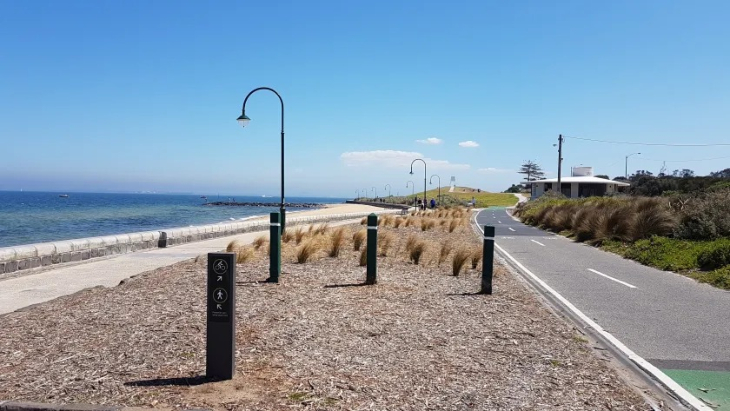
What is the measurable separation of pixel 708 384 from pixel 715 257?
8.74 meters

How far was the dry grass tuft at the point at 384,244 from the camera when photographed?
13805 mm

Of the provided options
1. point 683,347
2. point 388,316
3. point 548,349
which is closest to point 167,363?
point 388,316

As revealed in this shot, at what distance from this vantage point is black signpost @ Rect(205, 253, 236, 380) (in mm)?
4770

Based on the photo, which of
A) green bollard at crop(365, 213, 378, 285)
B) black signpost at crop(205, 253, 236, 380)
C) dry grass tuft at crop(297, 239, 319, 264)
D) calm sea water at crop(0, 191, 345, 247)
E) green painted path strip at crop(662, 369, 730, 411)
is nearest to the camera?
green painted path strip at crop(662, 369, 730, 411)

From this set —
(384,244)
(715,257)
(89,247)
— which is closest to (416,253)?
(384,244)

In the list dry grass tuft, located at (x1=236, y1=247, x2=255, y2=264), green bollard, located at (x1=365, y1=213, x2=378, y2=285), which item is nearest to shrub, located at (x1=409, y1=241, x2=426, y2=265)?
green bollard, located at (x1=365, y1=213, x2=378, y2=285)

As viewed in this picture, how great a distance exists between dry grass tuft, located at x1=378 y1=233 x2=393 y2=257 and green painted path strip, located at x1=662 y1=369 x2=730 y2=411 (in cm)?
866

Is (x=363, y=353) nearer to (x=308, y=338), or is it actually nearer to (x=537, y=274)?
(x=308, y=338)

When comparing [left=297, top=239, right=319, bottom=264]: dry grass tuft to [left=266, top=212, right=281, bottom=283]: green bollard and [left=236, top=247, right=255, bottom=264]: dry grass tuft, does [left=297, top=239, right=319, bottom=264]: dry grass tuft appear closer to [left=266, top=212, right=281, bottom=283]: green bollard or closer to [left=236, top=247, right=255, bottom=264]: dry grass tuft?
[left=236, top=247, right=255, bottom=264]: dry grass tuft

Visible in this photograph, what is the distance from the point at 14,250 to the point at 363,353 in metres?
10.1

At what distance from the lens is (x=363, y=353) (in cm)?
555

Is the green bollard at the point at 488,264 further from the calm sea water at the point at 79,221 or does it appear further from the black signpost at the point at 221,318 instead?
the calm sea water at the point at 79,221

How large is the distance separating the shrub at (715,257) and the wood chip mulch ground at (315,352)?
591 cm

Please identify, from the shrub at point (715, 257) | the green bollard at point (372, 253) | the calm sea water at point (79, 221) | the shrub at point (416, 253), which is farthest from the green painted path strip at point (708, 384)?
the calm sea water at point (79, 221)
